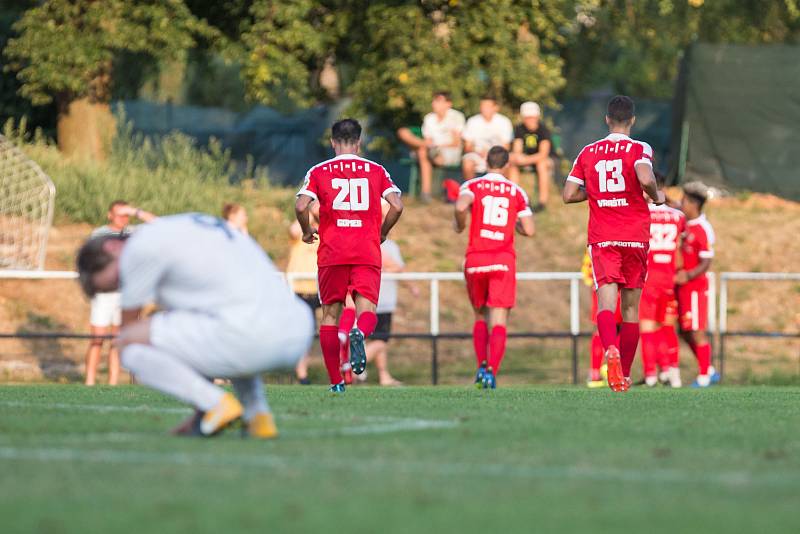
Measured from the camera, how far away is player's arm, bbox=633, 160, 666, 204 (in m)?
11.3

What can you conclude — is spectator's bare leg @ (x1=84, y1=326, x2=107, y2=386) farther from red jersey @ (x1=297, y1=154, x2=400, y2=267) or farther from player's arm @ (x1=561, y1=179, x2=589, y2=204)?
player's arm @ (x1=561, y1=179, x2=589, y2=204)

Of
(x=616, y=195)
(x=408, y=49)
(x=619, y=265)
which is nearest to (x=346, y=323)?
(x=619, y=265)

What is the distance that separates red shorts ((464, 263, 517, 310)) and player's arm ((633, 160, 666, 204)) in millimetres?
2255

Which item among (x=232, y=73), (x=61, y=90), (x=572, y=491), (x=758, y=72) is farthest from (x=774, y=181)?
(x=232, y=73)

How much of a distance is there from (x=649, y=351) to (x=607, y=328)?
4694 mm

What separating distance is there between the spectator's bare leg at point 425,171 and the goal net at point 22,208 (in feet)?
17.1

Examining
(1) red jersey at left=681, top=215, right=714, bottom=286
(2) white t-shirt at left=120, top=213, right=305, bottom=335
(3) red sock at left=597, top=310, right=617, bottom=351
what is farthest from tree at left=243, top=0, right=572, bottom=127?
(2) white t-shirt at left=120, top=213, right=305, bottom=335

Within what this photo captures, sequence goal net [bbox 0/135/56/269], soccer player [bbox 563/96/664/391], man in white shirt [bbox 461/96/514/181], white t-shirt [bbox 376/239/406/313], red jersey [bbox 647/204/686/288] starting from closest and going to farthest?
soccer player [bbox 563/96/664/391] → red jersey [bbox 647/204/686/288] → white t-shirt [bbox 376/239/406/313] → goal net [bbox 0/135/56/269] → man in white shirt [bbox 461/96/514/181]

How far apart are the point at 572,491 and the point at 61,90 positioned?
66.1 feet

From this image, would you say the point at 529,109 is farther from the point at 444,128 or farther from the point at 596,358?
the point at 596,358

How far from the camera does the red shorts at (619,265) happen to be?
1178 centimetres

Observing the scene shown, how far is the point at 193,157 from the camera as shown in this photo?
24.8m

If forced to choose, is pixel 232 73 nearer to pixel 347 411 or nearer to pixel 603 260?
pixel 603 260

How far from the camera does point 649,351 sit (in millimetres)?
16219
